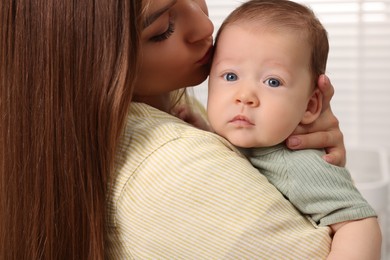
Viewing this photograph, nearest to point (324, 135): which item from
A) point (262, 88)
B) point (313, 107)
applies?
point (313, 107)

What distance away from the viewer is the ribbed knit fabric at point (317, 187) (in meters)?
1.03

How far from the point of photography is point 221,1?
294 cm

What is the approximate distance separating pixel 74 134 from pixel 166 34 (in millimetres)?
271

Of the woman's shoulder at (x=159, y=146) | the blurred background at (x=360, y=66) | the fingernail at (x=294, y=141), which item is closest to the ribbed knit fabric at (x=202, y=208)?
the woman's shoulder at (x=159, y=146)

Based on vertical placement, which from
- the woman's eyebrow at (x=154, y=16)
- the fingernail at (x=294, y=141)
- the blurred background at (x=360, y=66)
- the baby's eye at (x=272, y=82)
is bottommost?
the blurred background at (x=360, y=66)

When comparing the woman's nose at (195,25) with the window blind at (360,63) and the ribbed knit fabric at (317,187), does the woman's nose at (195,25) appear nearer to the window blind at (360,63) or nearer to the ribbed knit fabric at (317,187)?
the ribbed knit fabric at (317,187)

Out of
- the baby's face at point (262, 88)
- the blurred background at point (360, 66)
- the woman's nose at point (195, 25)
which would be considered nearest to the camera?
the baby's face at point (262, 88)

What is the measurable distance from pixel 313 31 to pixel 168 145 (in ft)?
1.15

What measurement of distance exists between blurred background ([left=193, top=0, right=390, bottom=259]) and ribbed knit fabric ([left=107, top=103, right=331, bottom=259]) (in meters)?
1.76

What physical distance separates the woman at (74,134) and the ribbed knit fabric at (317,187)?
0.04m

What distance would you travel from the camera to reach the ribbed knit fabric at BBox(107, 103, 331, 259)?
3.20 feet

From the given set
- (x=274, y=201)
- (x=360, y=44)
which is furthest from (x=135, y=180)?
(x=360, y=44)

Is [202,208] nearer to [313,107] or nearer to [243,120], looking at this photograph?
[243,120]

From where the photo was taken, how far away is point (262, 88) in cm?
109
